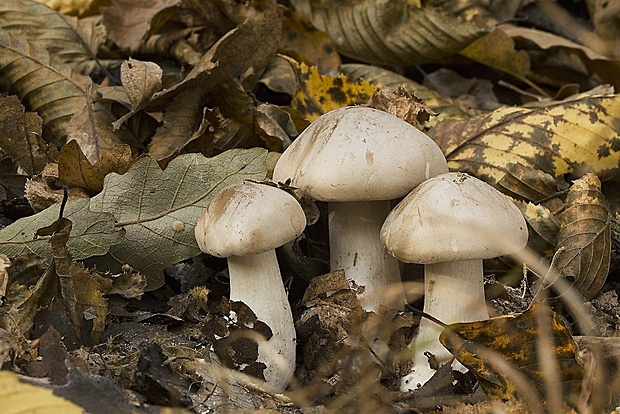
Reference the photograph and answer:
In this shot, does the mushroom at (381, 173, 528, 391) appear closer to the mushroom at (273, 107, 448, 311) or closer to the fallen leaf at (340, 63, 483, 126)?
the mushroom at (273, 107, 448, 311)

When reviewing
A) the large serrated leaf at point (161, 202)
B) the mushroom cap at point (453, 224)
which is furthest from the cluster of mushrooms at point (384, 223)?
the large serrated leaf at point (161, 202)

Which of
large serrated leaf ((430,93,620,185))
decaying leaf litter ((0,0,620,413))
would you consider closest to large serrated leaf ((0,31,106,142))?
decaying leaf litter ((0,0,620,413))

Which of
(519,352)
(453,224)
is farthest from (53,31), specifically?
(519,352)

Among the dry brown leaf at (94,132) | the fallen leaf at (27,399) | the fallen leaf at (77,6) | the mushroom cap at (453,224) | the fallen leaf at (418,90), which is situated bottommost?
the fallen leaf at (418,90)

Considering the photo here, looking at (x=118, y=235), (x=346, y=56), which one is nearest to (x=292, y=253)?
(x=118, y=235)

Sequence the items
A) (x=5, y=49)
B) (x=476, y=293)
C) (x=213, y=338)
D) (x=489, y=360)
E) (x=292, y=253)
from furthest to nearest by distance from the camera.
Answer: (x=5, y=49), (x=292, y=253), (x=476, y=293), (x=213, y=338), (x=489, y=360)

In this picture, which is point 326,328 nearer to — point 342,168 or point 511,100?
point 342,168

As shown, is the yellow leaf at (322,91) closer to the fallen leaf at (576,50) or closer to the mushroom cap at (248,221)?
the mushroom cap at (248,221)
